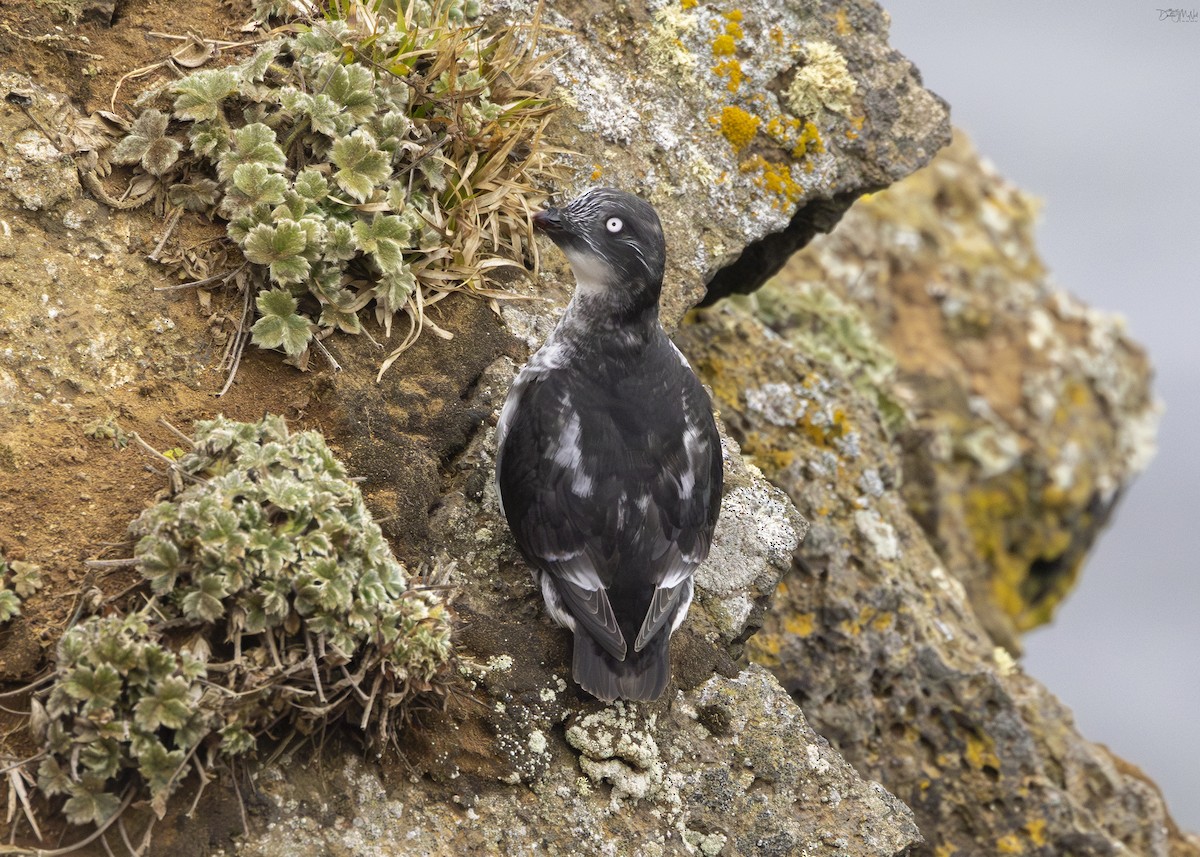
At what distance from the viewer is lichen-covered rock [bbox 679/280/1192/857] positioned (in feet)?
20.0

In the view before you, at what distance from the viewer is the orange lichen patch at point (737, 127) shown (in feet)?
20.9

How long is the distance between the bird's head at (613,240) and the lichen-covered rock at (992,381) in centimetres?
316

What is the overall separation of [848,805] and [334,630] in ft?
7.13

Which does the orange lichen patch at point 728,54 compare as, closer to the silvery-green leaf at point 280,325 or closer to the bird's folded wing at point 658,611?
the silvery-green leaf at point 280,325

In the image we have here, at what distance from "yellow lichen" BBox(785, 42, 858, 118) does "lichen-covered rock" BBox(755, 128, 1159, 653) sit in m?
1.76

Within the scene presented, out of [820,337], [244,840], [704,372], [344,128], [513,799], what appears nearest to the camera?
[244,840]

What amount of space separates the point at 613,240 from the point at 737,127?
1.62 m

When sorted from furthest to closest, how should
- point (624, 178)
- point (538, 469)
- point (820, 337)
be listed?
point (820, 337)
point (624, 178)
point (538, 469)

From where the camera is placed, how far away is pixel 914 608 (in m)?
6.50

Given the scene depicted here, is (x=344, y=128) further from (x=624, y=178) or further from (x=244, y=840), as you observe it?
(x=244, y=840)

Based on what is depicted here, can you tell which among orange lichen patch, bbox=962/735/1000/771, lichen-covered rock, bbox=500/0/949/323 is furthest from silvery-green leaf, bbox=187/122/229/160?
orange lichen patch, bbox=962/735/1000/771

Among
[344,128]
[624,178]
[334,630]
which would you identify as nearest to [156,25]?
[344,128]

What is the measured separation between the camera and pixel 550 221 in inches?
204

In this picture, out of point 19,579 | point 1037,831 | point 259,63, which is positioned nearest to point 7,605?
point 19,579
